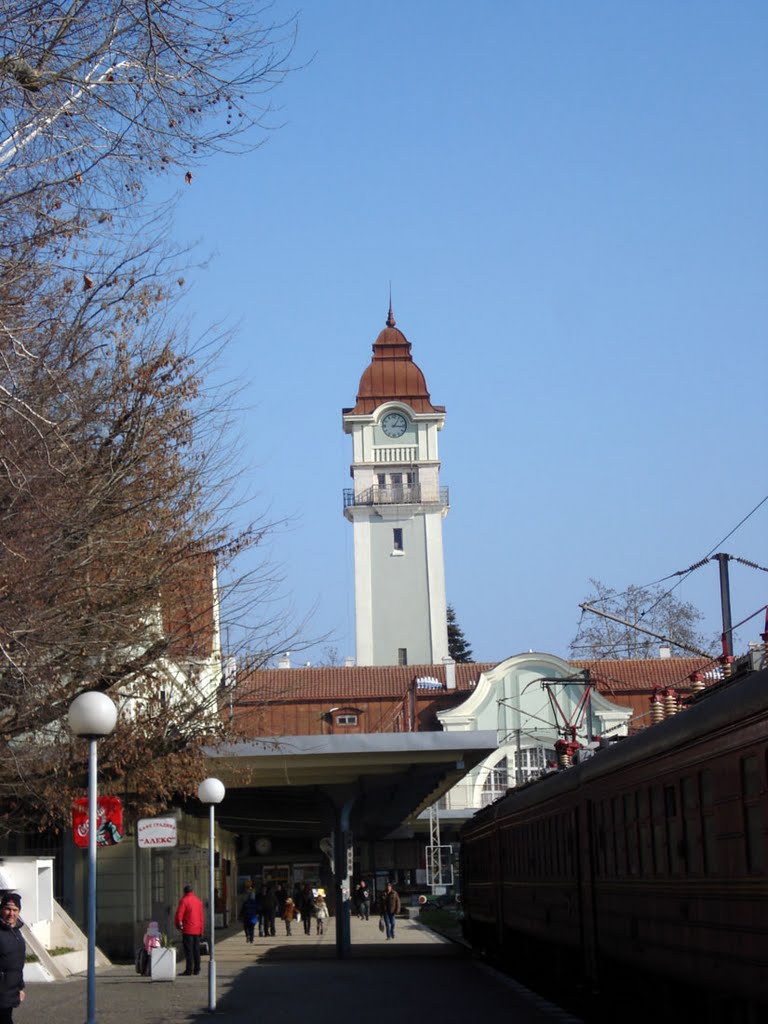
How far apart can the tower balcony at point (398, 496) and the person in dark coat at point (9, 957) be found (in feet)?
245

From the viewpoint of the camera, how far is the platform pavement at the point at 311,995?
649 inches

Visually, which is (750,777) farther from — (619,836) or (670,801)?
(619,836)

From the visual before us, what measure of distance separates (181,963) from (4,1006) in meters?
20.1

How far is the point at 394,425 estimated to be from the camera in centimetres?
8856

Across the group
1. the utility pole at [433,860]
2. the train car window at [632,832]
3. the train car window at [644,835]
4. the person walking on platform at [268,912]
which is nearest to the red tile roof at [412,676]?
the utility pole at [433,860]

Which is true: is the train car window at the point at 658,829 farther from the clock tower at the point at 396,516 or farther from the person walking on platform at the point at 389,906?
the clock tower at the point at 396,516

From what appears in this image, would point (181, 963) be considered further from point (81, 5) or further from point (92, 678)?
point (81, 5)

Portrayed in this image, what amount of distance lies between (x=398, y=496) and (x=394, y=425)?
5.05 meters

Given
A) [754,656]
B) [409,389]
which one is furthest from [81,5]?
[409,389]

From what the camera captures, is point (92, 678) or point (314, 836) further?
point (314, 836)

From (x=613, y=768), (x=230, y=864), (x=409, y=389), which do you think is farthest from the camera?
(x=409, y=389)

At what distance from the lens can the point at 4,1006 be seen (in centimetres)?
1047

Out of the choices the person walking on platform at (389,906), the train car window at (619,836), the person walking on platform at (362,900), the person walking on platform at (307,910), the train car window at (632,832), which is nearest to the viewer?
the train car window at (632,832)

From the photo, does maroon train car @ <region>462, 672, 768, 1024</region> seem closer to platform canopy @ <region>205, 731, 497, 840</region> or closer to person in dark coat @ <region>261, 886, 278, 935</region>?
platform canopy @ <region>205, 731, 497, 840</region>
